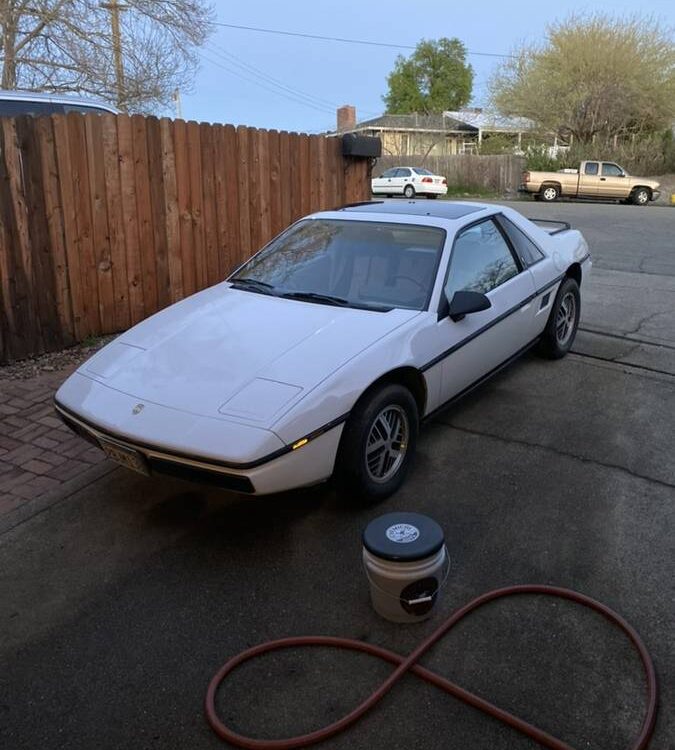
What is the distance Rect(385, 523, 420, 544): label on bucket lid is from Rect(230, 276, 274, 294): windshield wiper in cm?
208

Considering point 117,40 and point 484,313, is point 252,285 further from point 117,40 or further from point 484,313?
point 117,40

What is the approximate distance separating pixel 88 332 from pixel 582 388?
4.23 metres

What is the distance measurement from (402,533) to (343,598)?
47 centimetres

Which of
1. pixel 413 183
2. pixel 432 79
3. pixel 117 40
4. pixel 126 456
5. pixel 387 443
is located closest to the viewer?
pixel 126 456

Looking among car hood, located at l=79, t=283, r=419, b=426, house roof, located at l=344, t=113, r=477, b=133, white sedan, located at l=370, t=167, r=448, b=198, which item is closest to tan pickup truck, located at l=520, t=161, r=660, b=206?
white sedan, located at l=370, t=167, r=448, b=198

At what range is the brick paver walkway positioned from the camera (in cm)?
400

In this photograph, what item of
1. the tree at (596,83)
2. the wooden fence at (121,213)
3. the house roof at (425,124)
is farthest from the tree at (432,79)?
the wooden fence at (121,213)

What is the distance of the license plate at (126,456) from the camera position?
3238mm

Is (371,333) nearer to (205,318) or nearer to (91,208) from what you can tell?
(205,318)

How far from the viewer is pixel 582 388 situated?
5402 millimetres

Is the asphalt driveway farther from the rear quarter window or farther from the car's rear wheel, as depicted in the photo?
the car's rear wheel

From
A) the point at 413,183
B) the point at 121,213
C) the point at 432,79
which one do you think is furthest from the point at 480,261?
the point at 432,79

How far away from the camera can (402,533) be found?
2.75 meters

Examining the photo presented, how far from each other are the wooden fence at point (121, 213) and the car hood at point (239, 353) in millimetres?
2059
